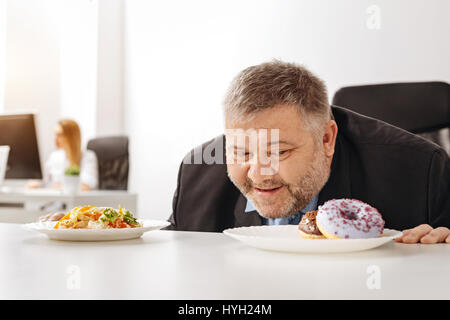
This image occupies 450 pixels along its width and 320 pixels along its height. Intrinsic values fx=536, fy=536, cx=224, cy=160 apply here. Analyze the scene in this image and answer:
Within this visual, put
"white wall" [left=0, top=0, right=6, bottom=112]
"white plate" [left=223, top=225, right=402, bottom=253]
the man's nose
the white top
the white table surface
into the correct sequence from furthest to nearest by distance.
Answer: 1. "white wall" [left=0, top=0, right=6, bottom=112]
2. the white top
3. the man's nose
4. "white plate" [left=223, top=225, right=402, bottom=253]
5. the white table surface

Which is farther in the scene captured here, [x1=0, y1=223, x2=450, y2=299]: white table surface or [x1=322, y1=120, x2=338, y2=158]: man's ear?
[x1=322, y1=120, x2=338, y2=158]: man's ear

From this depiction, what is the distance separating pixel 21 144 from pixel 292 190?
72.6 inches

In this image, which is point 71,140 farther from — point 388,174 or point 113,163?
point 388,174

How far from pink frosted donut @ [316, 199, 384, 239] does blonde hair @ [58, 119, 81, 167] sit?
10.2ft

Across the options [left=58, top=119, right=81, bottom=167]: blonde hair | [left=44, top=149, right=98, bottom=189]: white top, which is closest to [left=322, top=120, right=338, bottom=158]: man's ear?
[left=44, top=149, right=98, bottom=189]: white top

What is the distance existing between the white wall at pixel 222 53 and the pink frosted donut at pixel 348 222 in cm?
277

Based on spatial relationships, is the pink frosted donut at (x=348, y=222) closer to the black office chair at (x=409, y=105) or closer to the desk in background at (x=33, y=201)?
the black office chair at (x=409, y=105)

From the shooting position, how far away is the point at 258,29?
14.0 ft

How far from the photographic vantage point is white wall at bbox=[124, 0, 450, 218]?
3.41 metres

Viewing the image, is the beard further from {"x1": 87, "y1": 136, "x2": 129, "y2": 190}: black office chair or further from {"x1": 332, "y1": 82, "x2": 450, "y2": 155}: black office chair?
{"x1": 87, "y1": 136, "x2": 129, "y2": 190}: black office chair

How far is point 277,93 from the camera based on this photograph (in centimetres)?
132

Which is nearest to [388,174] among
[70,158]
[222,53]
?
[70,158]

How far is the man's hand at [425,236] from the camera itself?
86cm
